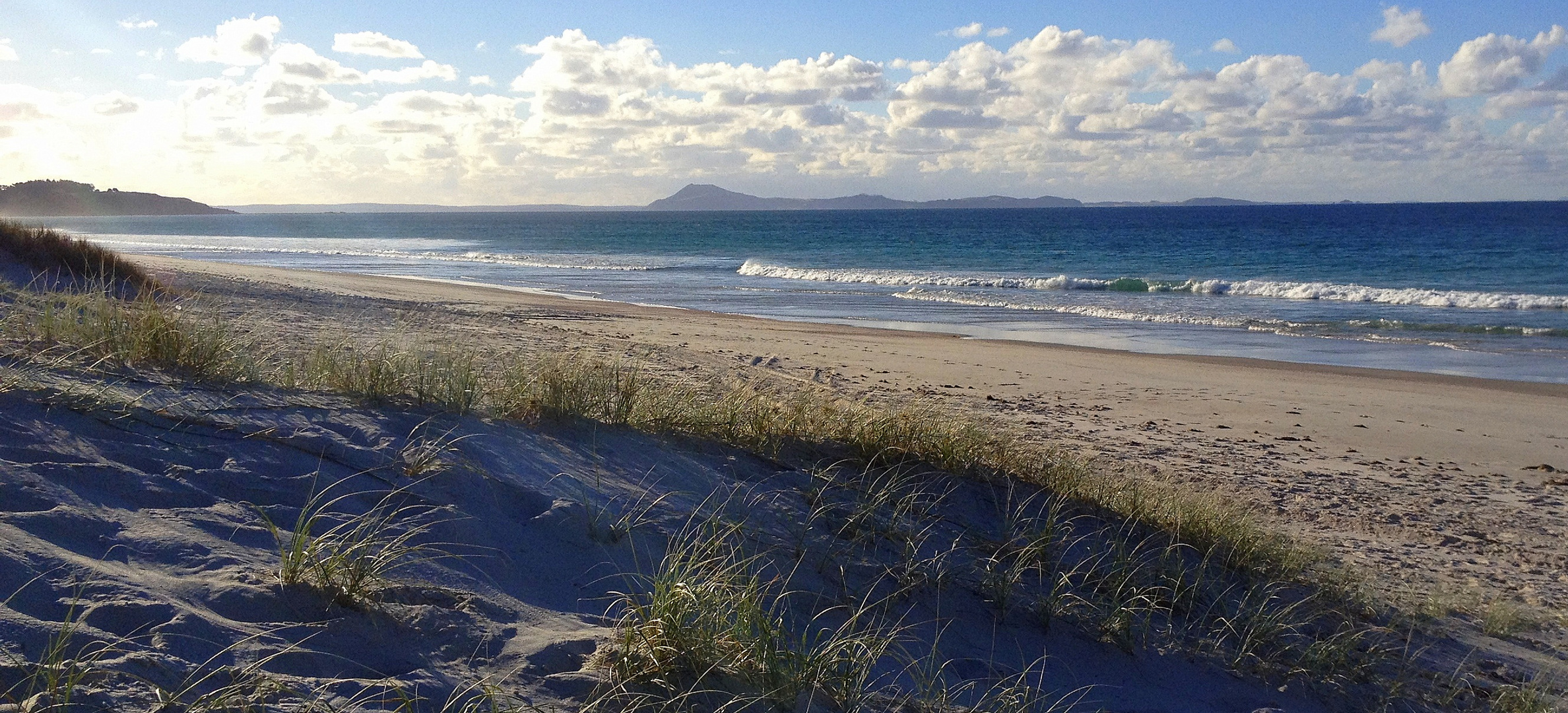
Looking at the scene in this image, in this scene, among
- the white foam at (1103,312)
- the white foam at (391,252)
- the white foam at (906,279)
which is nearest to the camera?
the white foam at (1103,312)

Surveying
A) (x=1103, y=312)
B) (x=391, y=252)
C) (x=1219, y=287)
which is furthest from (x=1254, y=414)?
(x=391, y=252)

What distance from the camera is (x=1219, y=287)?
28.9 m

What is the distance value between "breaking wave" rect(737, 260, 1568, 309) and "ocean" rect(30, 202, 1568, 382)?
0.09 m

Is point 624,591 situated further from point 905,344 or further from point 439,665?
point 905,344

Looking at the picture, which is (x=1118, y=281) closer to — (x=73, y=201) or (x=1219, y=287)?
(x=1219, y=287)

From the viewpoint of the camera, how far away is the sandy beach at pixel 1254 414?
612 cm

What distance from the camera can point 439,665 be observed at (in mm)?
2646

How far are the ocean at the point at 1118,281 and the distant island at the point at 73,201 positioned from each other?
249ft

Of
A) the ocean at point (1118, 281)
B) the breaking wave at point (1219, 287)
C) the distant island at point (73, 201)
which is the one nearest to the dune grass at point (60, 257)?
the ocean at point (1118, 281)

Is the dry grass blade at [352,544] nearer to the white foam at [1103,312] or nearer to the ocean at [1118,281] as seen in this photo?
the ocean at [1118,281]

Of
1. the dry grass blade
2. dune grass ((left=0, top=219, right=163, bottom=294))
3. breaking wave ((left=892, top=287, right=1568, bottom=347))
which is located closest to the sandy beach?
dune grass ((left=0, top=219, right=163, bottom=294))

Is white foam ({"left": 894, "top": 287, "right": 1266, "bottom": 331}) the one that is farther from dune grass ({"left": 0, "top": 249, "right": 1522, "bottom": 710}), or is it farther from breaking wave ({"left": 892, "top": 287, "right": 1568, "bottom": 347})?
dune grass ({"left": 0, "top": 249, "right": 1522, "bottom": 710})

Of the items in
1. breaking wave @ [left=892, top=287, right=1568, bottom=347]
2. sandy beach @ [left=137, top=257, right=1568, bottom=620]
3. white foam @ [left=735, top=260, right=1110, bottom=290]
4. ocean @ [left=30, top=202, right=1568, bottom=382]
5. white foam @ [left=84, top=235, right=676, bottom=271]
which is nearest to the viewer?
sandy beach @ [left=137, top=257, right=1568, bottom=620]

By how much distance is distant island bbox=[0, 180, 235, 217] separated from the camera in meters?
123
